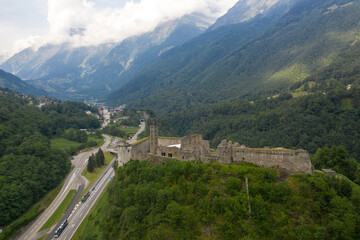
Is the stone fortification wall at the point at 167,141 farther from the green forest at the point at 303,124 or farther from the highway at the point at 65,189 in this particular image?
the green forest at the point at 303,124

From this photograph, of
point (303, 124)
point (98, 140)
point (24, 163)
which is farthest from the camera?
point (98, 140)

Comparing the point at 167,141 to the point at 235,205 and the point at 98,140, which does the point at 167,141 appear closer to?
the point at 235,205

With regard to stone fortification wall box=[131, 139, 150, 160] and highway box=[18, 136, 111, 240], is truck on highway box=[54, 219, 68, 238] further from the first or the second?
stone fortification wall box=[131, 139, 150, 160]

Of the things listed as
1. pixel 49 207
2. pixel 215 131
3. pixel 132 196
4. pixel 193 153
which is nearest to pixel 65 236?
pixel 49 207

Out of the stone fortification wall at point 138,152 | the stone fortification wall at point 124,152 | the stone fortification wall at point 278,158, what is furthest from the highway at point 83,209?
the stone fortification wall at point 278,158

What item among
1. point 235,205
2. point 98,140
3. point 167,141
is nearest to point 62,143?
point 98,140

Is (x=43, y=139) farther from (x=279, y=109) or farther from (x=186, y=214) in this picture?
(x=279, y=109)
